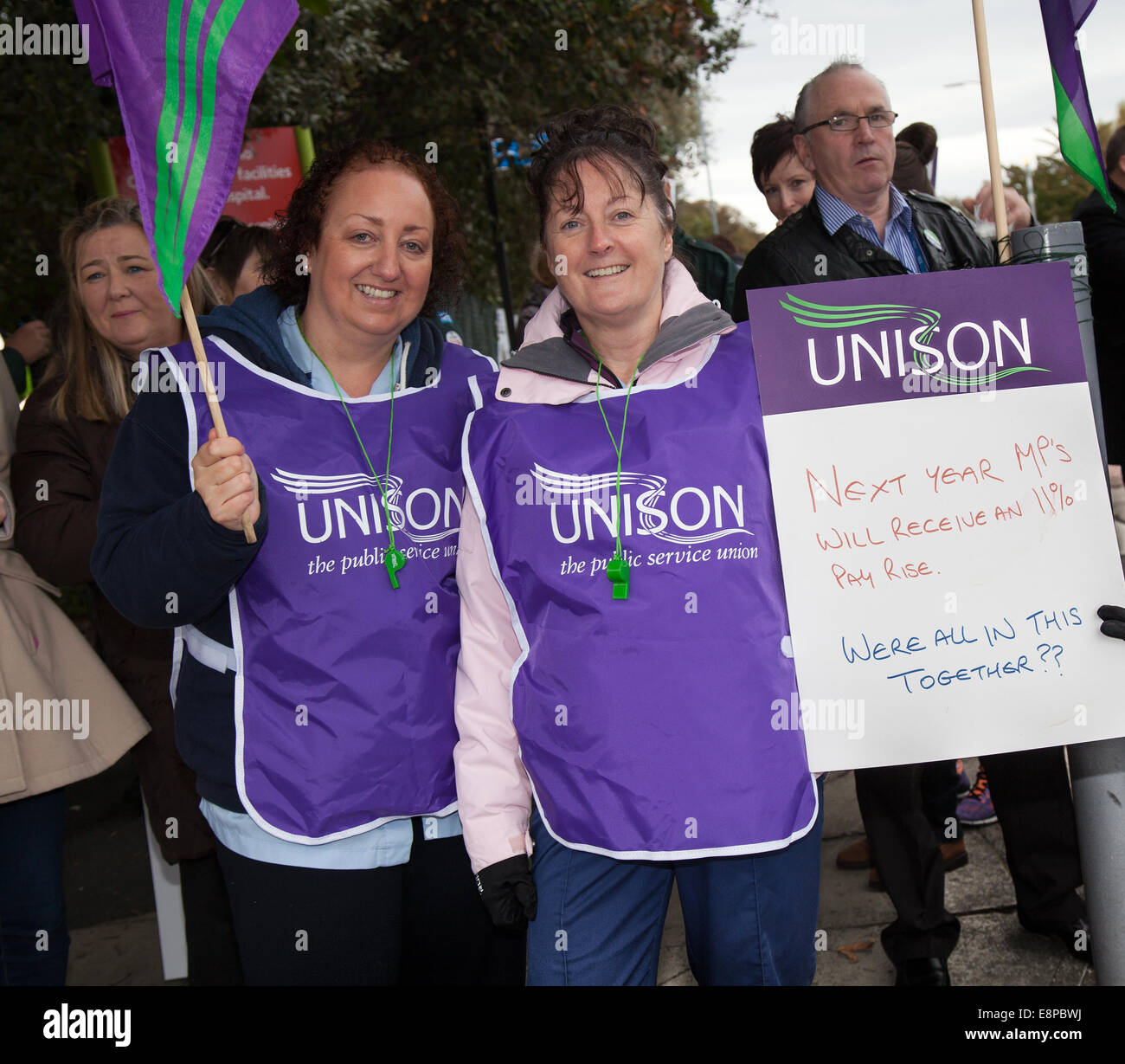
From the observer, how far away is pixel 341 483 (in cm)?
237

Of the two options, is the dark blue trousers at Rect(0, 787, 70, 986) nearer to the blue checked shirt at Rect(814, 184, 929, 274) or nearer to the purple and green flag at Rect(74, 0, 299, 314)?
the purple and green flag at Rect(74, 0, 299, 314)

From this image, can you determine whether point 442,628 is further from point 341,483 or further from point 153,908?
point 153,908

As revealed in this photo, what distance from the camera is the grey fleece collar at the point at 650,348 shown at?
2260 mm

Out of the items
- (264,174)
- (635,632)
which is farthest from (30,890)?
(264,174)

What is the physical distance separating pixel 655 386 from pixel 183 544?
93 centimetres

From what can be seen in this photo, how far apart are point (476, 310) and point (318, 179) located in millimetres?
11105

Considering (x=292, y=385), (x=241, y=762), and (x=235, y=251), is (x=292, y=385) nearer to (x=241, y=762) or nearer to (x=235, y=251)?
(x=241, y=762)

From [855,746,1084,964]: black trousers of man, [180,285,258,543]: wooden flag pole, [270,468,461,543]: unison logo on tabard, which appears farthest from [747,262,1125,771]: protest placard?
[855,746,1084,964]: black trousers of man

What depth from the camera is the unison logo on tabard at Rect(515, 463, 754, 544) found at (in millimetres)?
2176

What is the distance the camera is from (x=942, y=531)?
7.25ft

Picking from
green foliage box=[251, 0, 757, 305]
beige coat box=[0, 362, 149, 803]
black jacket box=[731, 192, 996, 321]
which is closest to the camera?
beige coat box=[0, 362, 149, 803]

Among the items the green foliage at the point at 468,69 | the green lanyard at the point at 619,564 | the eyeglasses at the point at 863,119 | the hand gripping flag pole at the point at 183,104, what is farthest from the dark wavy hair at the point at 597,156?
the green foliage at the point at 468,69

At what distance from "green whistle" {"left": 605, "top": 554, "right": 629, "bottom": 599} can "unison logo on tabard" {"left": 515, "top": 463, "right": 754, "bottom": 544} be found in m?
0.06
